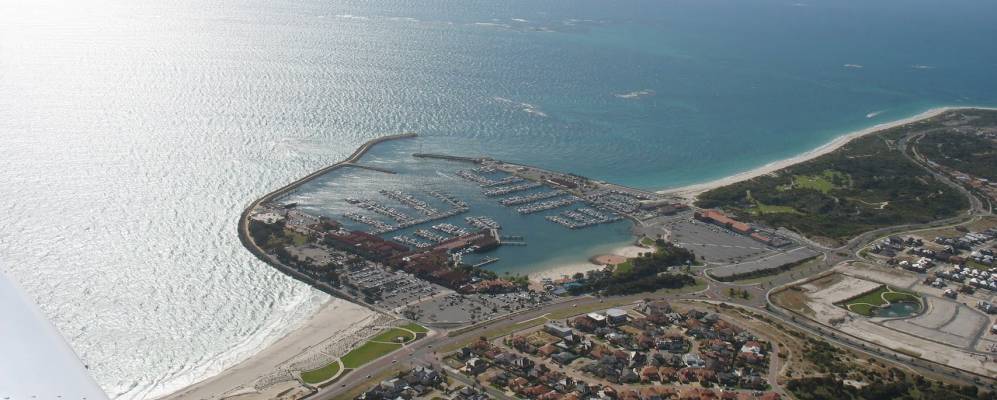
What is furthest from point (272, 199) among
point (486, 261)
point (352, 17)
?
point (352, 17)

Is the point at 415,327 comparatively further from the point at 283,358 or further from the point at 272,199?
the point at 272,199

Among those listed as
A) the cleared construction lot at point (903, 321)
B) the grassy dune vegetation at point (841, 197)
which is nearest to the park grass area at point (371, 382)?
the cleared construction lot at point (903, 321)

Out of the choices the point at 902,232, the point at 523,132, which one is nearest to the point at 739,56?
the point at 523,132

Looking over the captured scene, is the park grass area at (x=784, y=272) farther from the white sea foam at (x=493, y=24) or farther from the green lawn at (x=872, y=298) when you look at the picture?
the white sea foam at (x=493, y=24)

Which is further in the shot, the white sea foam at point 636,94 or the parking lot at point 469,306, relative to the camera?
the white sea foam at point 636,94

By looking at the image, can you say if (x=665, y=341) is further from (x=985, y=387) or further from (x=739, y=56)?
(x=739, y=56)

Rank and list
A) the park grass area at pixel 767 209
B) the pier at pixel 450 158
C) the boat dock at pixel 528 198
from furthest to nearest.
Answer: the pier at pixel 450 158, the park grass area at pixel 767 209, the boat dock at pixel 528 198

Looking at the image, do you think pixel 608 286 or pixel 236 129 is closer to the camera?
pixel 608 286
